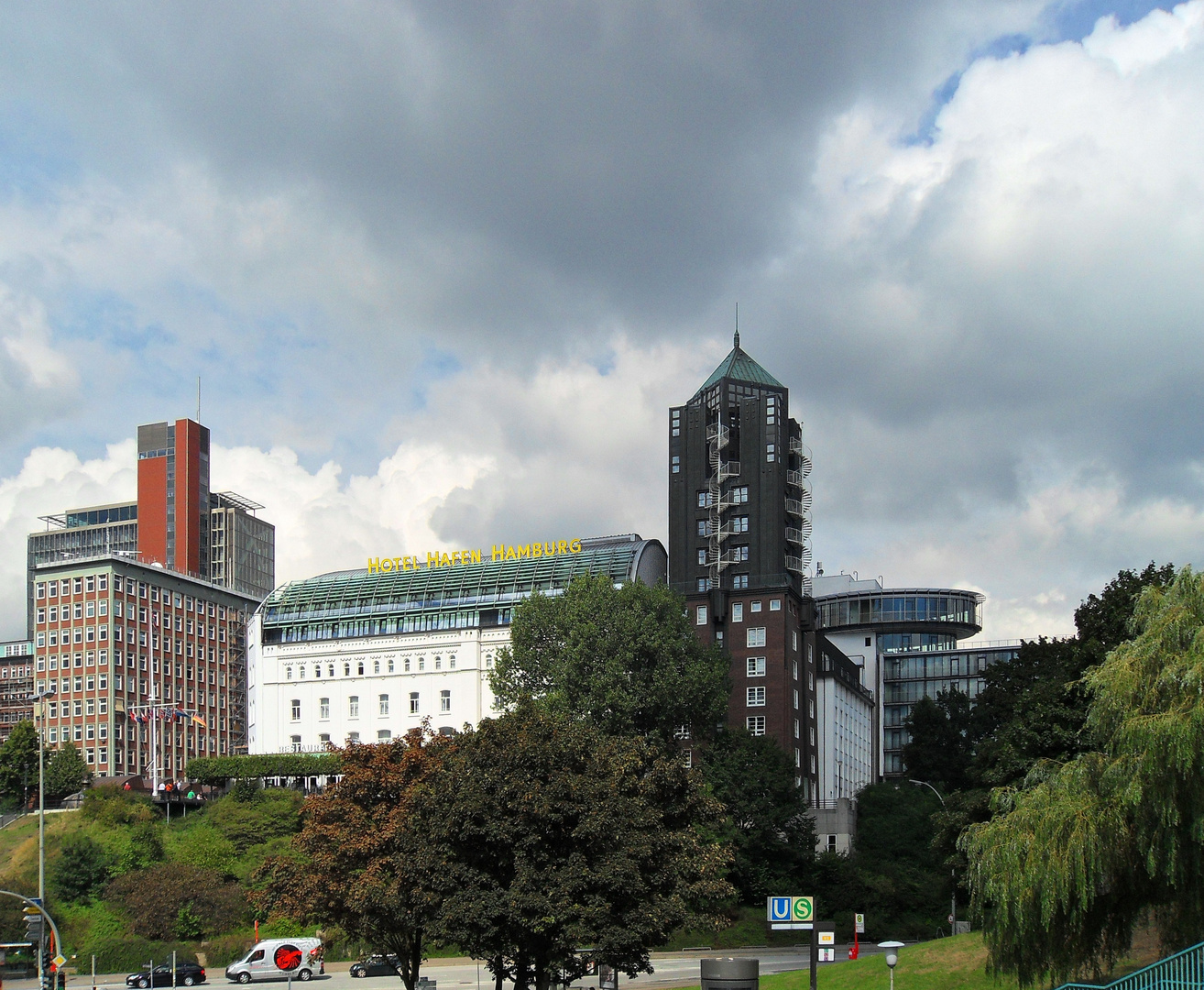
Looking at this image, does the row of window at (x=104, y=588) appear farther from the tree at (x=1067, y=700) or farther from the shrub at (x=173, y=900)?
the tree at (x=1067, y=700)

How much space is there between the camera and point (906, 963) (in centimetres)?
5003

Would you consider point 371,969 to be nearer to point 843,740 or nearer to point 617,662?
point 617,662

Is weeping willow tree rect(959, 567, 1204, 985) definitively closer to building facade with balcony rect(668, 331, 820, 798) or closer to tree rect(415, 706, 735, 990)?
tree rect(415, 706, 735, 990)

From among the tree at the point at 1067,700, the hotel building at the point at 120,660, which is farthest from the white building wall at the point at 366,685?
the tree at the point at 1067,700

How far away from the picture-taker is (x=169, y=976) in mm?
69438

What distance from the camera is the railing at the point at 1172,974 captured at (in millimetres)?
30344

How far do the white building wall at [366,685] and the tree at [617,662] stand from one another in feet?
75.6

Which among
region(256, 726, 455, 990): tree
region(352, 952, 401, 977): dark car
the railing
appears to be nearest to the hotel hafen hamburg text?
region(352, 952, 401, 977): dark car

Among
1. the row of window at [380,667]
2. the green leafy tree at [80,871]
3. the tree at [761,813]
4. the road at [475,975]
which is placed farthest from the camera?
the row of window at [380,667]

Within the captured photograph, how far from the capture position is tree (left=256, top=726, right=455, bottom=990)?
146ft

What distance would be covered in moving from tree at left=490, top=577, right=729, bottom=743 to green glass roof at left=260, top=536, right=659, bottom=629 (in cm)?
1932

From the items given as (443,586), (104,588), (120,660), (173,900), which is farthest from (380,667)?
(173,900)

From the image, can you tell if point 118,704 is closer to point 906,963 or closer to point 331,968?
point 331,968

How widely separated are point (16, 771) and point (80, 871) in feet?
78.5
